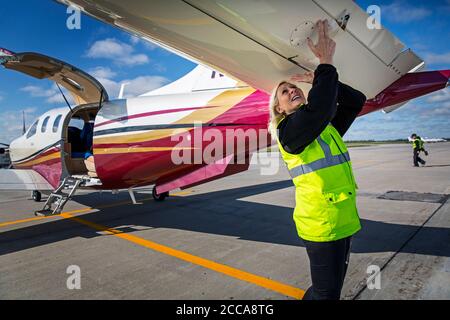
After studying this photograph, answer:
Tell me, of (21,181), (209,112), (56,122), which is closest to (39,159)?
(21,181)

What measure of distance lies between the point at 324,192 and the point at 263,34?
122 cm

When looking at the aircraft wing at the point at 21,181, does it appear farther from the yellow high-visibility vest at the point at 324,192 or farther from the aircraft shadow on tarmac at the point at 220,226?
the yellow high-visibility vest at the point at 324,192

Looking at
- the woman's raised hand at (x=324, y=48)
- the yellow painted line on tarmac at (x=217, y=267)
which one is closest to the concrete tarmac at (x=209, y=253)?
the yellow painted line on tarmac at (x=217, y=267)

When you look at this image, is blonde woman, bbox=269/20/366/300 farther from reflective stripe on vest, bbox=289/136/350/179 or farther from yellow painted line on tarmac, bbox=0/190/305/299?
yellow painted line on tarmac, bbox=0/190/305/299

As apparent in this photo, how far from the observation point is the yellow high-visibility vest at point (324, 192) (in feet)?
5.70

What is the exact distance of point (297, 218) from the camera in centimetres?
188

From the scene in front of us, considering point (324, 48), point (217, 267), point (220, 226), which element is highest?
point (324, 48)

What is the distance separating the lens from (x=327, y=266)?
5.73ft

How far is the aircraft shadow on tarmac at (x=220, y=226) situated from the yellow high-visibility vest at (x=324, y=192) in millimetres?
2620

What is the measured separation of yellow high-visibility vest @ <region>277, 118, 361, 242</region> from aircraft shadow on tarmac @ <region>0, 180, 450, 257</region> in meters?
2.62

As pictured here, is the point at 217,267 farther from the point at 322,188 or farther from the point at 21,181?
the point at 21,181

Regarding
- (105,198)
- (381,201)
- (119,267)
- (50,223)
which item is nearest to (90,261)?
(119,267)

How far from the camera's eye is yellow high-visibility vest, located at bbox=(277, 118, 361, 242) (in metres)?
1.74
